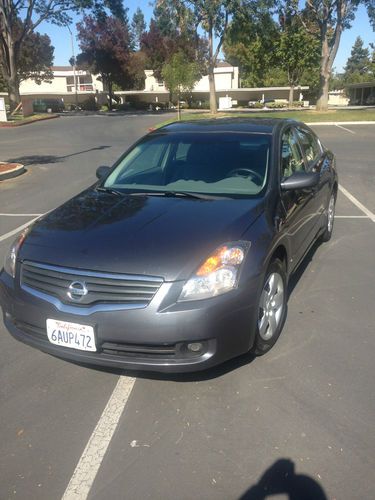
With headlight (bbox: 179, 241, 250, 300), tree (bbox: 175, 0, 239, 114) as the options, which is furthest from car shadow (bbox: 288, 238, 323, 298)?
tree (bbox: 175, 0, 239, 114)

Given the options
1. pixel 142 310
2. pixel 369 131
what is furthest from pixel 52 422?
pixel 369 131

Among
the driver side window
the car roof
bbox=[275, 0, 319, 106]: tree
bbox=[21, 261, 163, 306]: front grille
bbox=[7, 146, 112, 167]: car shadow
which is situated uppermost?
bbox=[275, 0, 319, 106]: tree

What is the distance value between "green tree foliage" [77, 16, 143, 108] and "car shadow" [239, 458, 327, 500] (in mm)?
63087

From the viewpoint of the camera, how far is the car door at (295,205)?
12.4 ft

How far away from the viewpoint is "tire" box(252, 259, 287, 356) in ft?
10.5

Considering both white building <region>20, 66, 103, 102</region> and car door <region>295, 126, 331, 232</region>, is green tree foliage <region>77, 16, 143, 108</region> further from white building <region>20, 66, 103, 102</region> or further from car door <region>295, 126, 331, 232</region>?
car door <region>295, 126, 331, 232</region>

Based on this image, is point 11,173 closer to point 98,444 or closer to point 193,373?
point 193,373

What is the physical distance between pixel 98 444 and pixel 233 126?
311 cm

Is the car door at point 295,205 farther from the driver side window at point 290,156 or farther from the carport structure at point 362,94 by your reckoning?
the carport structure at point 362,94

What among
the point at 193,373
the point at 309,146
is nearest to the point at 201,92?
the point at 309,146

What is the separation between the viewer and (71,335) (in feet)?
A: 9.20

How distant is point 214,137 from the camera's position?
430 cm

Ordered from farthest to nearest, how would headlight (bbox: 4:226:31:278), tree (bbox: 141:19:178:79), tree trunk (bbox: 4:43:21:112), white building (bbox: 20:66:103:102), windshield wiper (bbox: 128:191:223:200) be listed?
white building (bbox: 20:66:103:102) → tree (bbox: 141:19:178:79) → tree trunk (bbox: 4:43:21:112) → windshield wiper (bbox: 128:191:223:200) → headlight (bbox: 4:226:31:278)

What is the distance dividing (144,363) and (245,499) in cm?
92
